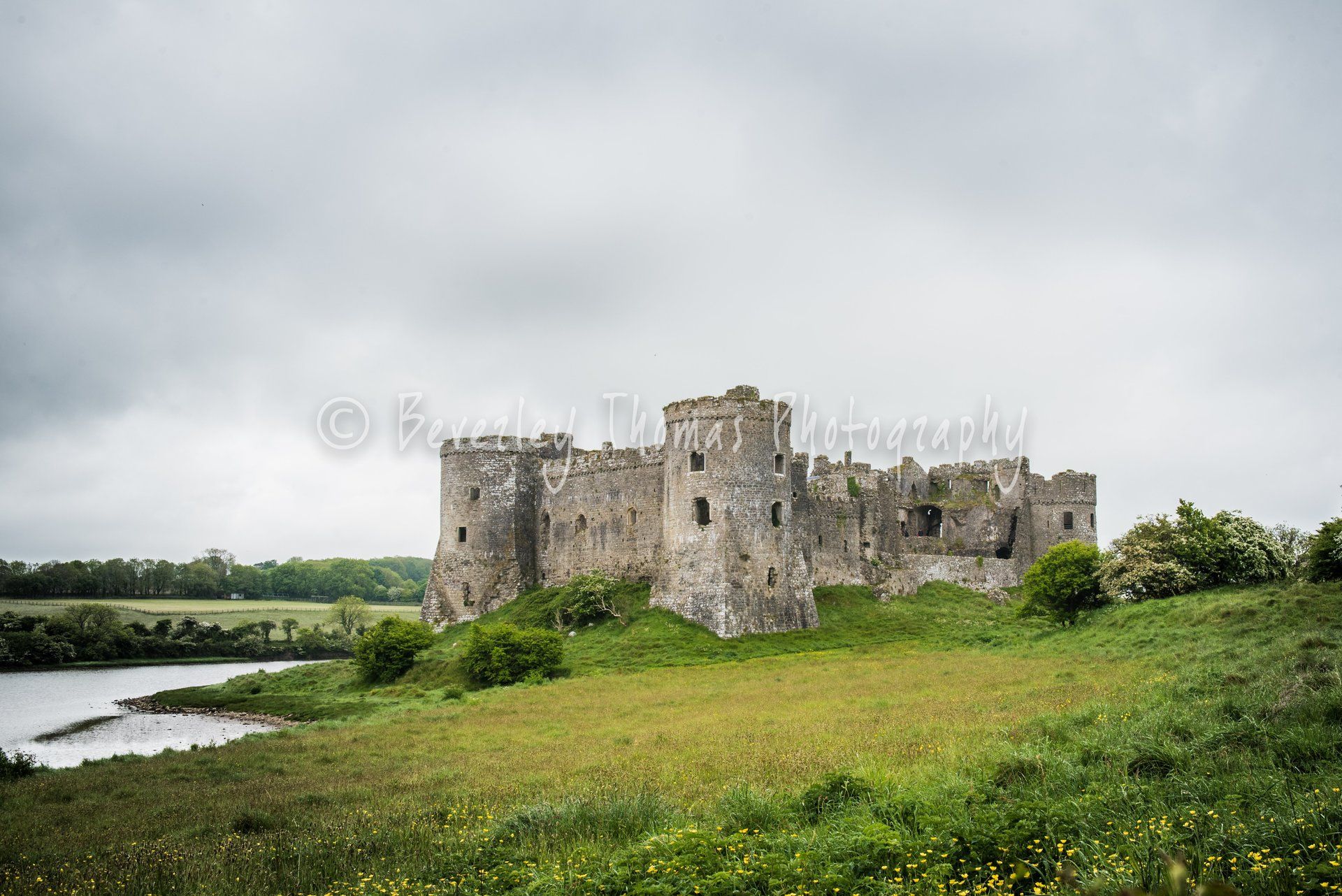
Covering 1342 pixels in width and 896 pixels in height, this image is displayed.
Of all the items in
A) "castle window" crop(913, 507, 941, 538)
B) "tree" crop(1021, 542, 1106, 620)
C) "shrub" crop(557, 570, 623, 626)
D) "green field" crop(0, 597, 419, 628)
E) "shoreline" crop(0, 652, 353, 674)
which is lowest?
"shoreline" crop(0, 652, 353, 674)

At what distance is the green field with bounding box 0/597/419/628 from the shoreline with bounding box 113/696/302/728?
24.8 m

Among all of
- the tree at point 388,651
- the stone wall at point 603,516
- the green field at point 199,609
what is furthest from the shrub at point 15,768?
the green field at point 199,609

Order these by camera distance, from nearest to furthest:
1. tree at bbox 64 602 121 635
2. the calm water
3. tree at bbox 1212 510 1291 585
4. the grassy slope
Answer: the calm water
tree at bbox 1212 510 1291 585
the grassy slope
tree at bbox 64 602 121 635

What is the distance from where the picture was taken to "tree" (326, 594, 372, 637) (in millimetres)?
69688

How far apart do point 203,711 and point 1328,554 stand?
3634cm

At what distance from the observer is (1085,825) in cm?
743

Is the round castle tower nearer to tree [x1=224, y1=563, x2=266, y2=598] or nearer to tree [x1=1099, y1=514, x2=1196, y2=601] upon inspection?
tree [x1=1099, y1=514, x2=1196, y2=601]

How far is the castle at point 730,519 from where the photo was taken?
1430 inches

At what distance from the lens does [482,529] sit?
145 ft

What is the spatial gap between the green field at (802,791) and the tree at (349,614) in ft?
160

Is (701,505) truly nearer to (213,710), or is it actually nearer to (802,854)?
(213,710)

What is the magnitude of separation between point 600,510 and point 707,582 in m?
8.47

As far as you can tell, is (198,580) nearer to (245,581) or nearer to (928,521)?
(245,581)

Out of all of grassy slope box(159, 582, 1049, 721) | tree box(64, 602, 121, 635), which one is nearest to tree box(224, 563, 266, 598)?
tree box(64, 602, 121, 635)
